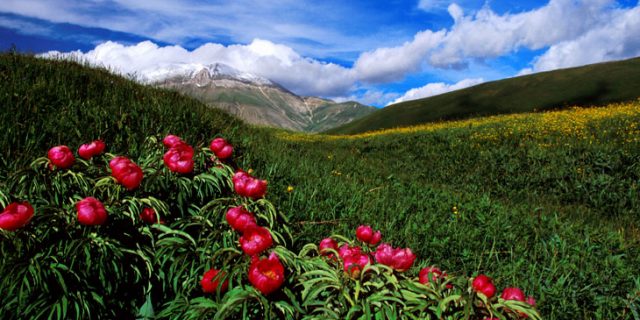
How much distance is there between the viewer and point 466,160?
41.6 feet

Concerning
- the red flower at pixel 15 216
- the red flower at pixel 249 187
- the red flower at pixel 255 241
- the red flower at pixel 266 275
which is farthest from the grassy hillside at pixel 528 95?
the red flower at pixel 15 216

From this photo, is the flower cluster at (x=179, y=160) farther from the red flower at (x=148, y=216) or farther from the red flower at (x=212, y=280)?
the red flower at (x=212, y=280)

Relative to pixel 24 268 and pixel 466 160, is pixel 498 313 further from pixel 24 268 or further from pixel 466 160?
pixel 466 160

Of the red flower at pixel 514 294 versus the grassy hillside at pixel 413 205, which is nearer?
the red flower at pixel 514 294

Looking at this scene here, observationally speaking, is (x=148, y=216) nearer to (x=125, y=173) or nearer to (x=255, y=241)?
(x=125, y=173)

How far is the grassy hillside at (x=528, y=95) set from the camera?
129 ft

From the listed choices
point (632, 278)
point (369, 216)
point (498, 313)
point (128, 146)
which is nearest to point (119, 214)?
point (498, 313)

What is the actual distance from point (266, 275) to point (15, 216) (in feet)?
3.64

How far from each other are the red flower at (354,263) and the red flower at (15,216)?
1400 millimetres

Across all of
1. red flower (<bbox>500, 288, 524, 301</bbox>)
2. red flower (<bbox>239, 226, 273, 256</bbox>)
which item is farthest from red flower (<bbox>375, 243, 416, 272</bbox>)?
red flower (<bbox>239, 226, 273, 256</bbox>)

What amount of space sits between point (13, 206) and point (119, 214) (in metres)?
0.45

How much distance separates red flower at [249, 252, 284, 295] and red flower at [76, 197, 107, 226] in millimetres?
784

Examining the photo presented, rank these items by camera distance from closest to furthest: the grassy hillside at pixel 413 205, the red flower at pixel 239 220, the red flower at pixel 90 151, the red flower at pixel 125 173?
the red flower at pixel 239 220 → the red flower at pixel 125 173 → the red flower at pixel 90 151 → the grassy hillside at pixel 413 205

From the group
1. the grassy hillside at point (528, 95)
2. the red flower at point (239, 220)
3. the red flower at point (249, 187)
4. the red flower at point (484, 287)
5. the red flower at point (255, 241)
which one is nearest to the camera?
the red flower at point (484, 287)
